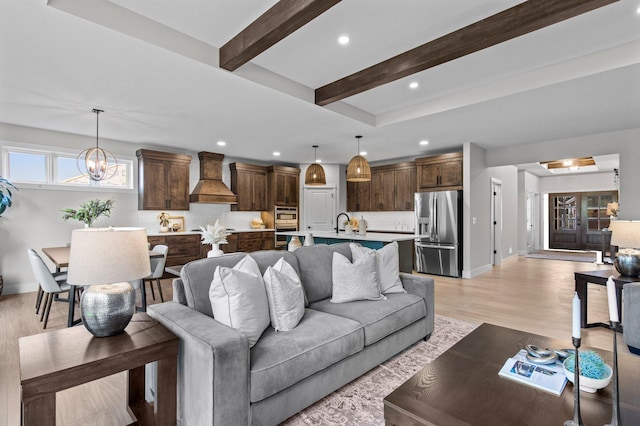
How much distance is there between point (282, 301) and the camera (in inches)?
85.0

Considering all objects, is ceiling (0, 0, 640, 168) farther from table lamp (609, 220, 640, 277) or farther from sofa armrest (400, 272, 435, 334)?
sofa armrest (400, 272, 435, 334)

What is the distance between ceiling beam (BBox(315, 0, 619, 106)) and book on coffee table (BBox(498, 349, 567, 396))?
2.32 m

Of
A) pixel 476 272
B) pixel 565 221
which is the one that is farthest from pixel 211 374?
pixel 565 221

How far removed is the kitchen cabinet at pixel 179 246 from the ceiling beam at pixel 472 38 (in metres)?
4.32

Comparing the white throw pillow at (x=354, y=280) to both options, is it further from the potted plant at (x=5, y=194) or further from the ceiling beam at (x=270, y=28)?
the potted plant at (x=5, y=194)

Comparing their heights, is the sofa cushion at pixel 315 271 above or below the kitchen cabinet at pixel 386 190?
below

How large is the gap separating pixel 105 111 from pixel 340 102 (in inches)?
124

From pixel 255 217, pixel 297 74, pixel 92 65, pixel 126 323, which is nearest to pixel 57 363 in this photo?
pixel 126 323

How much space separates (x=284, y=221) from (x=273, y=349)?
21.1 ft

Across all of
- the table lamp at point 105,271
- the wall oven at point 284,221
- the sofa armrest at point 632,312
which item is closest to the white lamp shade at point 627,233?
the sofa armrest at point 632,312

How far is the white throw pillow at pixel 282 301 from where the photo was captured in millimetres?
2135

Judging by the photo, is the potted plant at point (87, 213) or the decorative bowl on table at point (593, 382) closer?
the decorative bowl on table at point (593, 382)

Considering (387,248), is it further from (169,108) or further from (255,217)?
(255,217)

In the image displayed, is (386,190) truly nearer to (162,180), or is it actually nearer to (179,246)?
(179,246)
